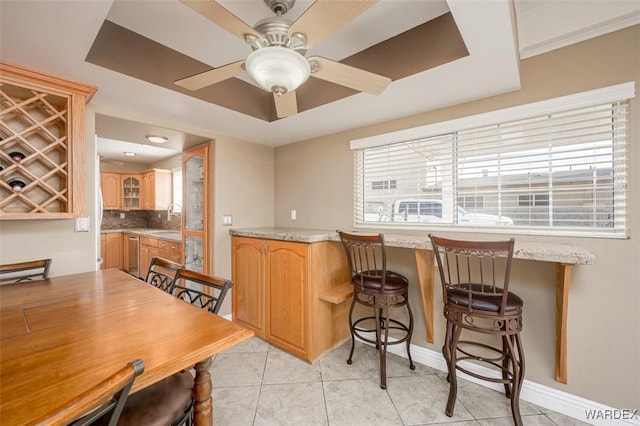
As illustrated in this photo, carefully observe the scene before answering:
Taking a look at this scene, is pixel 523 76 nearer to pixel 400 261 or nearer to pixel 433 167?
pixel 433 167

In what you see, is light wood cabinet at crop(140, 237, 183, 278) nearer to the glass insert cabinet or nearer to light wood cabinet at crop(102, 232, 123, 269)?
the glass insert cabinet

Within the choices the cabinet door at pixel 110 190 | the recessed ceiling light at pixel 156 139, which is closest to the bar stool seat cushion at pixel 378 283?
the recessed ceiling light at pixel 156 139

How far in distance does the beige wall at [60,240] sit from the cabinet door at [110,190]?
4.11 m

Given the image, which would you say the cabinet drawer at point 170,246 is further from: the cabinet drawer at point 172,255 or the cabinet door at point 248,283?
the cabinet door at point 248,283

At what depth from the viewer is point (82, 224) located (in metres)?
1.96

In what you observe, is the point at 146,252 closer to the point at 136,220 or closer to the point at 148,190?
the point at 148,190

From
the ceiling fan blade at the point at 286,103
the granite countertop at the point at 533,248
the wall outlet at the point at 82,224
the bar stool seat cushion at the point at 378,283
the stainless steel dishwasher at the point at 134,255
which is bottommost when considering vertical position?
the stainless steel dishwasher at the point at 134,255

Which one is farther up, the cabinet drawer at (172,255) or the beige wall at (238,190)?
the beige wall at (238,190)

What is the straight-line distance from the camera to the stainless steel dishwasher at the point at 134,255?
4821mm

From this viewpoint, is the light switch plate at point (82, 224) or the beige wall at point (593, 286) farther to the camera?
the light switch plate at point (82, 224)

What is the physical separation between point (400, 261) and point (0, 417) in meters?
2.26

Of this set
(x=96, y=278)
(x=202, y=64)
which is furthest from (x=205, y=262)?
(x=202, y=64)

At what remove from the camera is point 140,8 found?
4.72ft

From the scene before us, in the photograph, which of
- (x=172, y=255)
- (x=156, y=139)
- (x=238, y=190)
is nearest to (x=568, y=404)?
(x=238, y=190)
